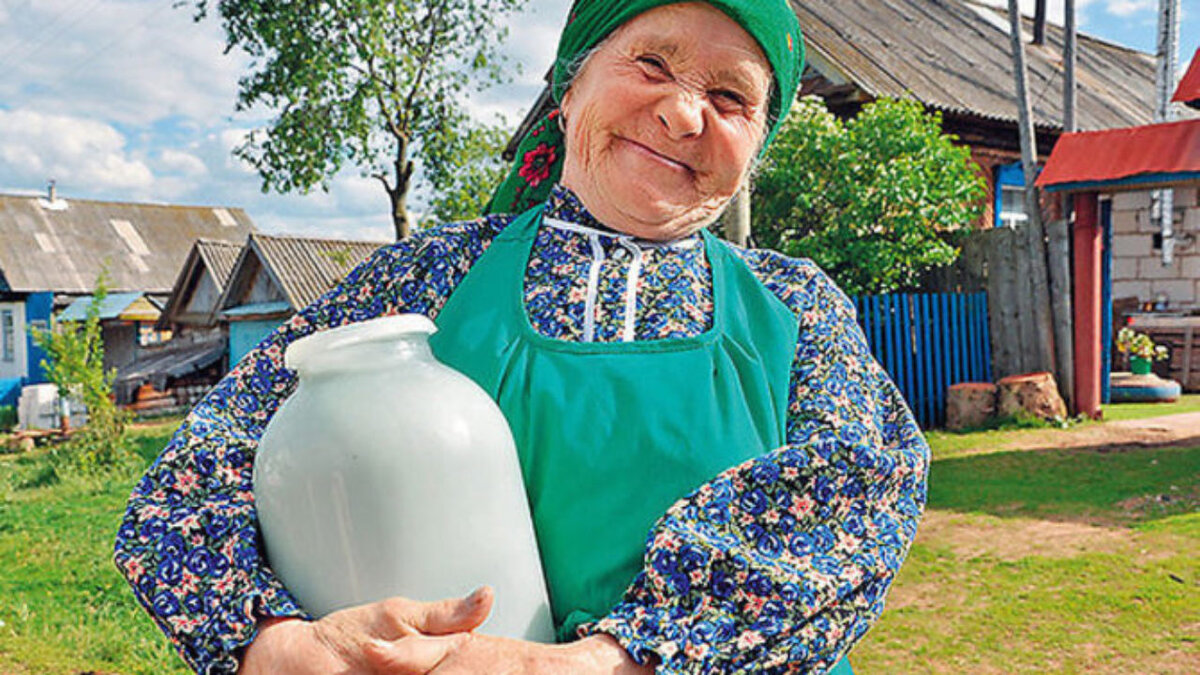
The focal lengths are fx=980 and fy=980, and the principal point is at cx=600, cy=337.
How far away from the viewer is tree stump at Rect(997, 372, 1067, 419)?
9.12 m

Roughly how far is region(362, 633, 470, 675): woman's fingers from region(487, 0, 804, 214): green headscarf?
0.88 m

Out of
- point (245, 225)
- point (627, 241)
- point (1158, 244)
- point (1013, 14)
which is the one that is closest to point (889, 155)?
point (1013, 14)

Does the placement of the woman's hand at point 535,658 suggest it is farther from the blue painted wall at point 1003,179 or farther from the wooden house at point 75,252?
the wooden house at point 75,252

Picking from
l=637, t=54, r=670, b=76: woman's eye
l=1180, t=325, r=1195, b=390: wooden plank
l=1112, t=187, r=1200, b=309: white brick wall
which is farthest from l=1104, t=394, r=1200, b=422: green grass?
l=637, t=54, r=670, b=76: woman's eye

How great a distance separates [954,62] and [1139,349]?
5.94 m

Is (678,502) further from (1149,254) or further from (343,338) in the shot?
(1149,254)

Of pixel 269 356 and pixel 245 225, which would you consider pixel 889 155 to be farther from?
pixel 245 225

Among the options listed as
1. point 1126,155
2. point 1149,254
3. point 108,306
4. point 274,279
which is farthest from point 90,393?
point 108,306

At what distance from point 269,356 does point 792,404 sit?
0.74 meters

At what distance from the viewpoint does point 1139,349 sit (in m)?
11.7

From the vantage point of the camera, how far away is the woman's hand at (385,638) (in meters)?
1.01

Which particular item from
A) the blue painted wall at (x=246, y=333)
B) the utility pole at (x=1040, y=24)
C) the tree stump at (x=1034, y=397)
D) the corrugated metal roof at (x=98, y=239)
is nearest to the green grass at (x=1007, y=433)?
the tree stump at (x=1034, y=397)

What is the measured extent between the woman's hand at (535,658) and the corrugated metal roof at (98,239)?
26.5 metres

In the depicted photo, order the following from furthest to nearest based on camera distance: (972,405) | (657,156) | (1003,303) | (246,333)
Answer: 1. (246,333)
2. (1003,303)
3. (972,405)
4. (657,156)
